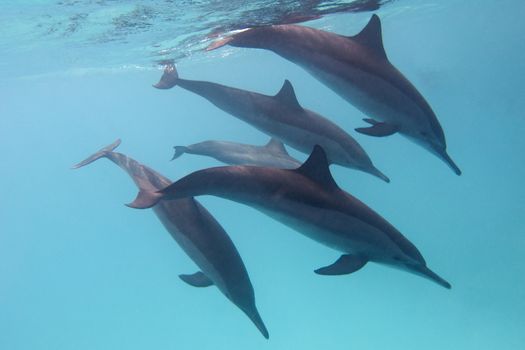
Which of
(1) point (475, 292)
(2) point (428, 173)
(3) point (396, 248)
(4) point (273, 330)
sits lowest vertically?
(2) point (428, 173)

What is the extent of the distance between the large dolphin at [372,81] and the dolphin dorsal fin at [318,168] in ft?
3.22

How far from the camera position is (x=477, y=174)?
149 ft

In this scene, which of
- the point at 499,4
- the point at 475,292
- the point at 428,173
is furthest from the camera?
the point at 428,173

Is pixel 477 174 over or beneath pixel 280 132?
beneath

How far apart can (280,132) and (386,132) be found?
128 cm

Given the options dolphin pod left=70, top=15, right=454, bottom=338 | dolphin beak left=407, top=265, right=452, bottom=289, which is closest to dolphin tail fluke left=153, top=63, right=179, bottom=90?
dolphin pod left=70, top=15, right=454, bottom=338

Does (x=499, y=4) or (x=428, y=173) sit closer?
(x=499, y=4)

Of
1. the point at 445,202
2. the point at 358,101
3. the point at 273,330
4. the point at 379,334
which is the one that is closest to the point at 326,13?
the point at 358,101

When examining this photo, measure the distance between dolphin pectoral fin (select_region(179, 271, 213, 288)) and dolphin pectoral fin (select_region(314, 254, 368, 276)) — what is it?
4.49 ft

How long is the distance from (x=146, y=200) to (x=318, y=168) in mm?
1649

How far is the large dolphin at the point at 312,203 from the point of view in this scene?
438 centimetres

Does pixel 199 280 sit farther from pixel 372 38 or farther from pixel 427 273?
pixel 372 38

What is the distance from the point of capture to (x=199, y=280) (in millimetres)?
5594

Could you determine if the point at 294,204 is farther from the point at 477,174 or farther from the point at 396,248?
the point at 477,174
